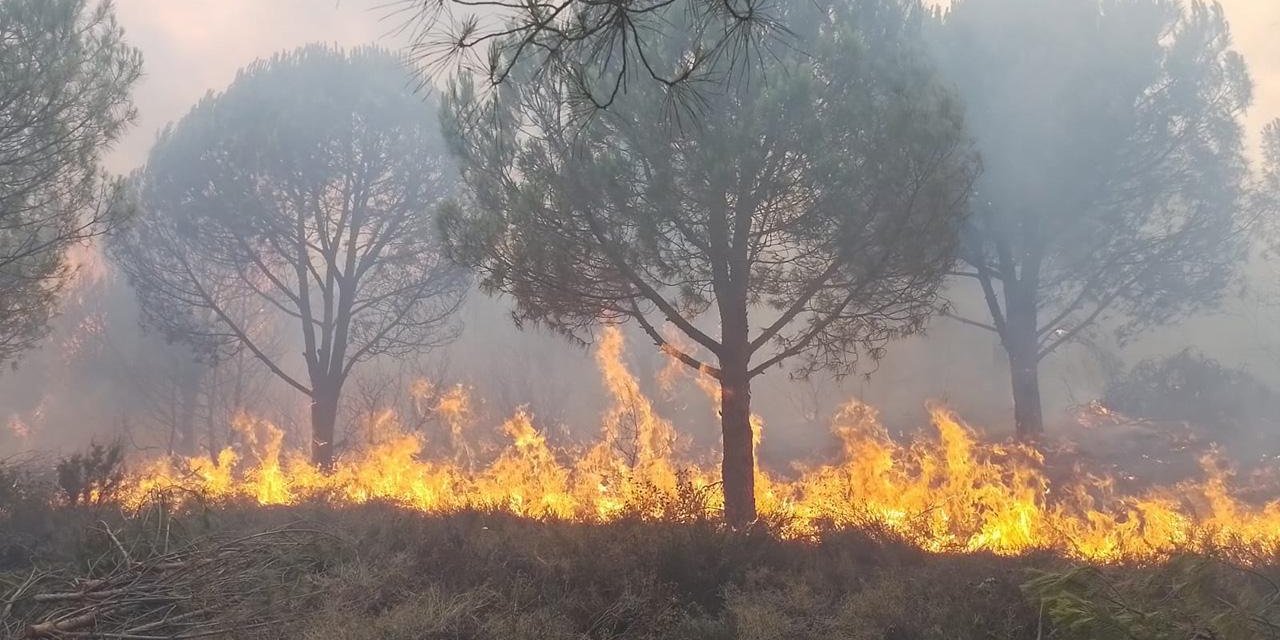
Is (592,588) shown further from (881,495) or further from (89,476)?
(89,476)

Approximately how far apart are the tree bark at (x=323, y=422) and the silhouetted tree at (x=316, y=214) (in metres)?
0.03

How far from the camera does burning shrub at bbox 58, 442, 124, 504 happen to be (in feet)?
30.6

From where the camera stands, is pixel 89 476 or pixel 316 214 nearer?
pixel 89 476

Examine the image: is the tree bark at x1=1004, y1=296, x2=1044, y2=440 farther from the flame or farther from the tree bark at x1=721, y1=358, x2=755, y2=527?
the tree bark at x1=721, y1=358, x2=755, y2=527

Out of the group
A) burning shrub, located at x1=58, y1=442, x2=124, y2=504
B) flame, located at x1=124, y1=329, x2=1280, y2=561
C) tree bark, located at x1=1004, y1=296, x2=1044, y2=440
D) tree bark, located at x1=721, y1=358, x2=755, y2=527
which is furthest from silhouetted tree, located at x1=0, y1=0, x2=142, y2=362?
tree bark, located at x1=1004, y1=296, x2=1044, y2=440

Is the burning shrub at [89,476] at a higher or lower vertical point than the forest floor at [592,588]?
higher

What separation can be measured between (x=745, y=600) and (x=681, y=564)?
2.87 ft

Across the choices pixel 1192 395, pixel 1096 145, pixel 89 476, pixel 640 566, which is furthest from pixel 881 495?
pixel 1192 395

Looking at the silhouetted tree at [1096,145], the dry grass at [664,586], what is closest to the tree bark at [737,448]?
the dry grass at [664,586]

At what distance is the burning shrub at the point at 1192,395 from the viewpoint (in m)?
17.5

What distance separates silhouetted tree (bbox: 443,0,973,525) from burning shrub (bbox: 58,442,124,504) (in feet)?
19.7

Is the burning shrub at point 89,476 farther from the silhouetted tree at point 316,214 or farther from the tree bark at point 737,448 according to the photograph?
the tree bark at point 737,448

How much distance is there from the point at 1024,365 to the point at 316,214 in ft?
51.8

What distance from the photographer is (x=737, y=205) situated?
26.2ft
